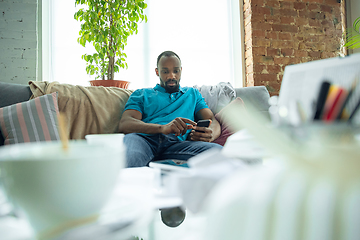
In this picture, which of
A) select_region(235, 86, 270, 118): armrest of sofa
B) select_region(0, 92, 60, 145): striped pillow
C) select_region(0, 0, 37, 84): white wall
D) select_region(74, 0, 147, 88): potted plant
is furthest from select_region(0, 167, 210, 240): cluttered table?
select_region(0, 0, 37, 84): white wall

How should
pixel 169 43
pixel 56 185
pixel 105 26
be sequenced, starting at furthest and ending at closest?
pixel 169 43, pixel 105 26, pixel 56 185

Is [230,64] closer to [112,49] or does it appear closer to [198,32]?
[198,32]

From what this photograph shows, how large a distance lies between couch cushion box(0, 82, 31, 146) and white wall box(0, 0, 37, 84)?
115 centimetres

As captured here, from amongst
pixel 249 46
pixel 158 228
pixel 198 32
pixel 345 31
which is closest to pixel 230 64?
pixel 249 46

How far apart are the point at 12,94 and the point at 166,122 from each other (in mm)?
977

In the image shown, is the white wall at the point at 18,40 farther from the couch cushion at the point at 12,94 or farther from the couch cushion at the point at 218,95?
the couch cushion at the point at 218,95

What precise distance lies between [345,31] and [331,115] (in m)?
3.69

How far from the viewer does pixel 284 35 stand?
281 centimetres

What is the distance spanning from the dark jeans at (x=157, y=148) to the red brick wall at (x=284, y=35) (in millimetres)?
1744

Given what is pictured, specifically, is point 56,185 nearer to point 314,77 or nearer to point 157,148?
point 314,77

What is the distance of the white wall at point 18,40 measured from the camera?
2373 millimetres

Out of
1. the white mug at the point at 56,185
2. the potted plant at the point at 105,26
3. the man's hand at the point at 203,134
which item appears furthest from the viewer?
the potted plant at the point at 105,26

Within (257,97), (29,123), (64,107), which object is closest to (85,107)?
(64,107)

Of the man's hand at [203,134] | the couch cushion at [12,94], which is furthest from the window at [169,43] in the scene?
the man's hand at [203,134]
